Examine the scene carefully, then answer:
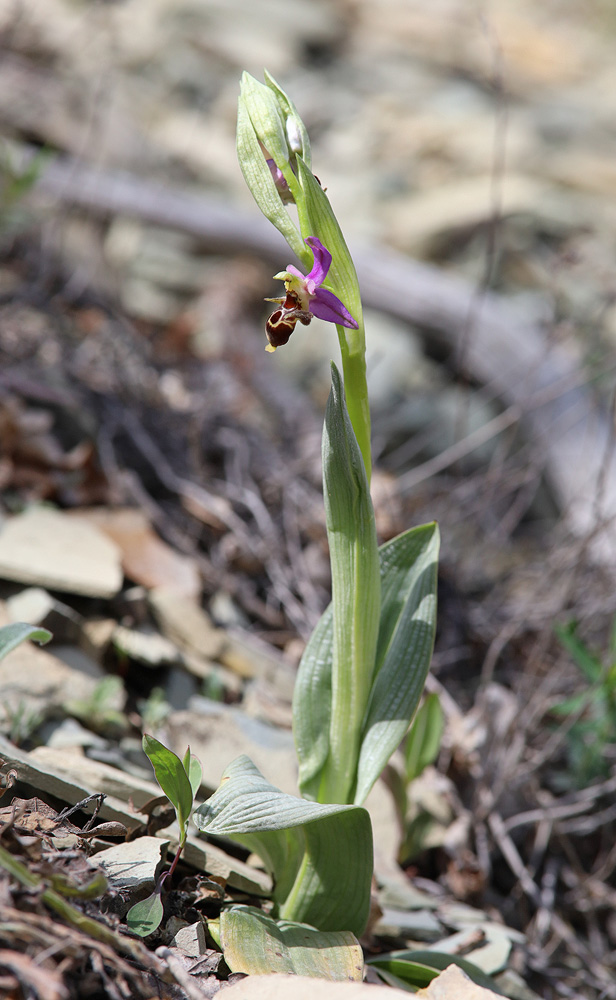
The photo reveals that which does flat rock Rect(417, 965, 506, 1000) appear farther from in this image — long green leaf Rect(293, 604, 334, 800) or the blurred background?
the blurred background

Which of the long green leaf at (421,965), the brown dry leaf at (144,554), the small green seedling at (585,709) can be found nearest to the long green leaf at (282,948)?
the long green leaf at (421,965)

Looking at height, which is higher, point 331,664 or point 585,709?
point 585,709

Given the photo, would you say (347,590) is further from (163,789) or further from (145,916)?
(145,916)

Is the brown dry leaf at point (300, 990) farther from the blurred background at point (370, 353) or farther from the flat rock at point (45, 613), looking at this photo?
the flat rock at point (45, 613)

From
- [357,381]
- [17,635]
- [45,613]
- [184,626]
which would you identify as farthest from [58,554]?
[357,381]

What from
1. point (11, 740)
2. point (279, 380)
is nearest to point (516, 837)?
point (11, 740)

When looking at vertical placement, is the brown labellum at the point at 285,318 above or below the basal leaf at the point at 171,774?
above
